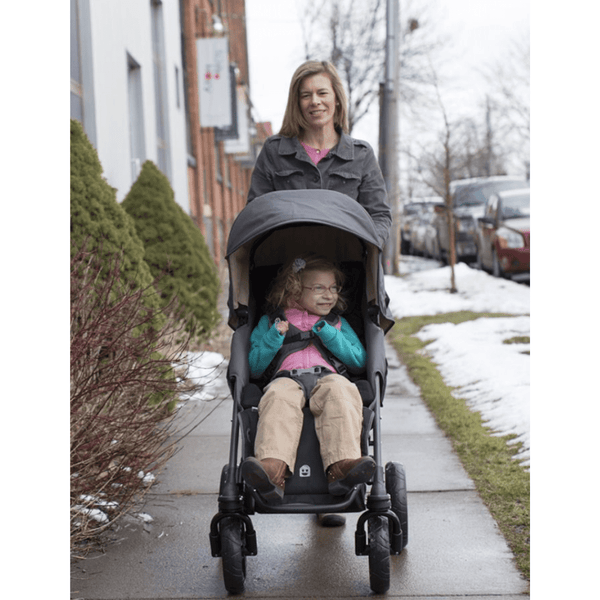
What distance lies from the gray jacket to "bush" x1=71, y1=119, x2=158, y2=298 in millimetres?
1537

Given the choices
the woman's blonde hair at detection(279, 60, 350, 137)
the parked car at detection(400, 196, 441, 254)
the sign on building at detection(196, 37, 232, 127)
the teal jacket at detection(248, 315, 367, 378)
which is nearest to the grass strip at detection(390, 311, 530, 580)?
the teal jacket at detection(248, 315, 367, 378)

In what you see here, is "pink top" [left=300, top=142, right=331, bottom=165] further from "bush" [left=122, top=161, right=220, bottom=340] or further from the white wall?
the white wall

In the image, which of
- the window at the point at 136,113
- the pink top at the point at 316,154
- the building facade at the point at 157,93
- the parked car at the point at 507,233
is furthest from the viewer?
the parked car at the point at 507,233

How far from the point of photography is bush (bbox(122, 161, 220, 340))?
832 centimetres

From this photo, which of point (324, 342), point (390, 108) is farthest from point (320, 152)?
point (390, 108)

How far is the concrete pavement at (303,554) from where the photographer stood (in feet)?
10.9

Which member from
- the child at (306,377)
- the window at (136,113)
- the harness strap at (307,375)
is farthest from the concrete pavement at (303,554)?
the window at (136,113)

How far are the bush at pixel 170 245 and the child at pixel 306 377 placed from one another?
451 centimetres

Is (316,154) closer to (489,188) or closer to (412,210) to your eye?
(489,188)

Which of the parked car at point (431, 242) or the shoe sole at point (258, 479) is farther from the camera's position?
the parked car at point (431, 242)

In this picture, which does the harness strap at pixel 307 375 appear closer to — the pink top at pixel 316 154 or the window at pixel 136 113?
the pink top at pixel 316 154

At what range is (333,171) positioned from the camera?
4.04 m

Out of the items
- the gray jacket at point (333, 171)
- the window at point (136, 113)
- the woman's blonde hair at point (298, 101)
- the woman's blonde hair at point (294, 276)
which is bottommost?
the woman's blonde hair at point (294, 276)

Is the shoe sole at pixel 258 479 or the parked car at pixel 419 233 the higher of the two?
the shoe sole at pixel 258 479
